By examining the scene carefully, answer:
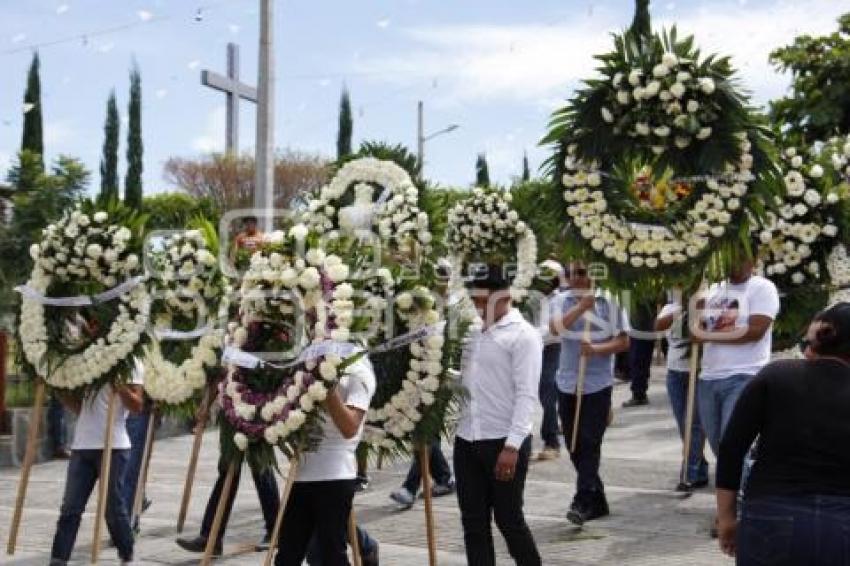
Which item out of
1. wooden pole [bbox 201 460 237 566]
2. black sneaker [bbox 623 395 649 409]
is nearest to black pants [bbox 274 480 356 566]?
wooden pole [bbox 201 460 237 566]

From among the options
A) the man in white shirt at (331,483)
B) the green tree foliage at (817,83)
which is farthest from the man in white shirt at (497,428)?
the green tree foliage at (817,83)

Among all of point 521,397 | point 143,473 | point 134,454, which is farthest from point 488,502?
point 134,454

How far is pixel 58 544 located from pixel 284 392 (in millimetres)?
2625

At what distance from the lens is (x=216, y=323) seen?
8.55 meters

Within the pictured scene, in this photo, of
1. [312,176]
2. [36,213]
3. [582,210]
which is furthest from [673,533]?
[312,176]

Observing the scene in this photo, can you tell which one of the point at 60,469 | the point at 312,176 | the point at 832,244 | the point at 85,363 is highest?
the point at 312,176

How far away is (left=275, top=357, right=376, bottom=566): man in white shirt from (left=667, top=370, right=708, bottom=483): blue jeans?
16.1 feet

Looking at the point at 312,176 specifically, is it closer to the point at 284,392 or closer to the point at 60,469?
the point at 60,469

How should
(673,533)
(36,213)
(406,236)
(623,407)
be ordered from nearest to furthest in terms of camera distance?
(673,533), (406,236), (36,213), (623,407)

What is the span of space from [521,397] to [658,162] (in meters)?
2.05

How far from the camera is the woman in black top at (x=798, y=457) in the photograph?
15.0 ft

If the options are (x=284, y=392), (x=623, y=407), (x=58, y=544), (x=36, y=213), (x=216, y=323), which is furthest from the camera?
(x=623, y=407)

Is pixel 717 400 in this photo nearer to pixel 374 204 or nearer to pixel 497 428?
pixel 497 428

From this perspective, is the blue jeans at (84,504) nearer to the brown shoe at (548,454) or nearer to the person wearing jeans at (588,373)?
the person wearing jeans at (588,373)
